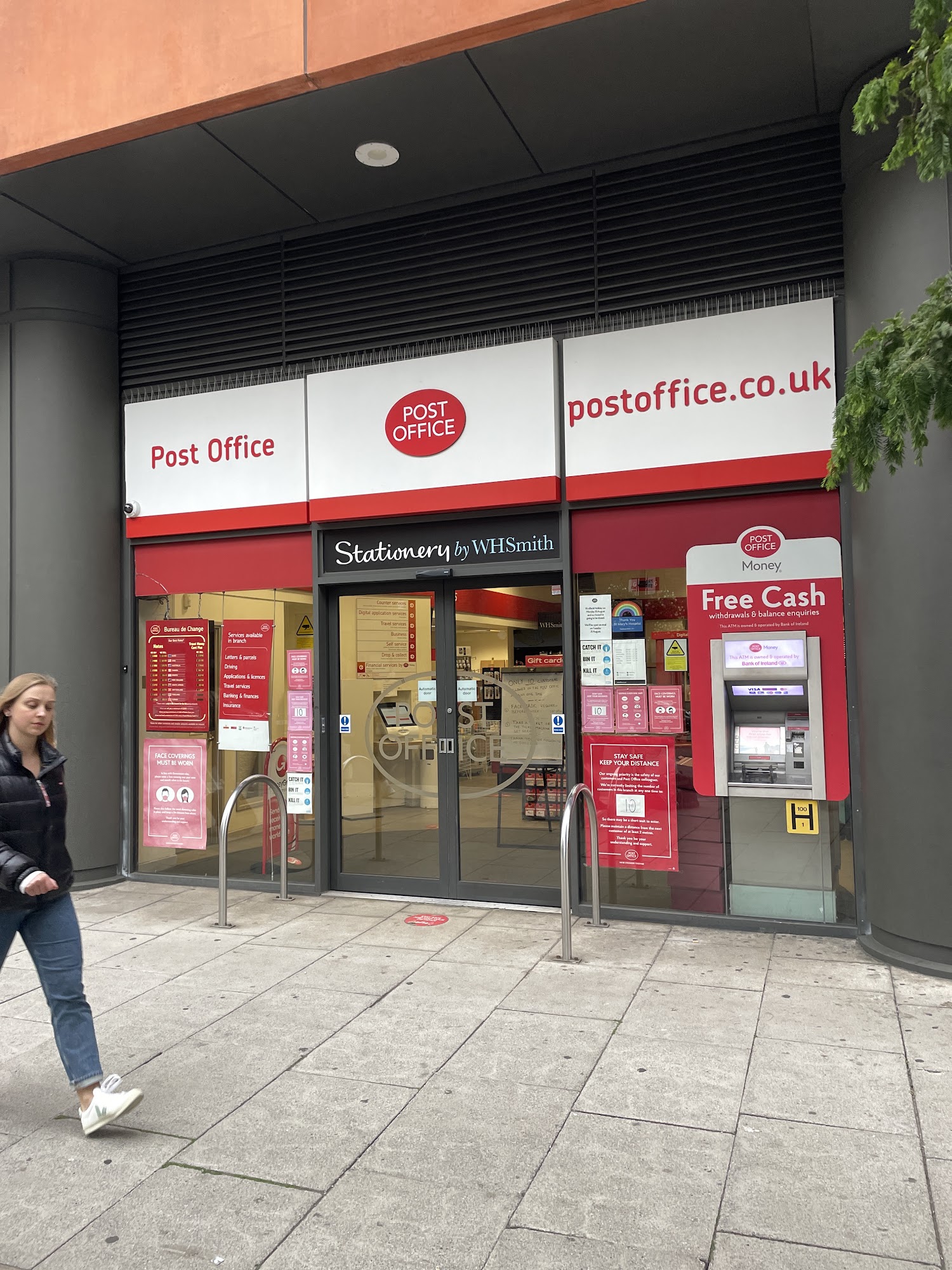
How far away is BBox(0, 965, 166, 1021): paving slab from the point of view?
177 inches

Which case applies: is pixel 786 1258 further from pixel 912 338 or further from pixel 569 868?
pixel 912 338

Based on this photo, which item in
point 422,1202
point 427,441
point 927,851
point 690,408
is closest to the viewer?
point 422,1202

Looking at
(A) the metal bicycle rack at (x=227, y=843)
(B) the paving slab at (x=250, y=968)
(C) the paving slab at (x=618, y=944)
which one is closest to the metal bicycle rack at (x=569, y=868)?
(C) the paving slab at (x=618, y=944)

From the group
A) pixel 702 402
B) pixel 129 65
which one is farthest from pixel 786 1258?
pixel 129 65

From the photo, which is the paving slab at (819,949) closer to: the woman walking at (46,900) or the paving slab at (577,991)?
the paving slab at (577,991)

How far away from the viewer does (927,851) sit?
4.84 m

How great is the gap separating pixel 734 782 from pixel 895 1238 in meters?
3.12

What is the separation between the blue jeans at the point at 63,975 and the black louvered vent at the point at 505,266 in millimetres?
4497

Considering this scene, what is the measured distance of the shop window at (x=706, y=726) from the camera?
5504mm

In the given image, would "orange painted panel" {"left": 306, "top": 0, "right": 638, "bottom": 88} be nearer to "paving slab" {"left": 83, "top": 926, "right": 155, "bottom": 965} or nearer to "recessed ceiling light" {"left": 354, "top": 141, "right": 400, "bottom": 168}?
"recessed ceiling light" {"left": 354, "top": 141, "right": 400, "bottom": 168}

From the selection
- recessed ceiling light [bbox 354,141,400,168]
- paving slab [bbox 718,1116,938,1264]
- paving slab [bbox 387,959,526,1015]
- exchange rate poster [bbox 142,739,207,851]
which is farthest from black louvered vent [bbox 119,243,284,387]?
paving slab [bbox 718,1116,938,1264]

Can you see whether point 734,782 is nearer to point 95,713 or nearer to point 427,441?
point 427,441

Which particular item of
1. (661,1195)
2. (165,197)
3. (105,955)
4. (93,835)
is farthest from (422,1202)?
(165,197)

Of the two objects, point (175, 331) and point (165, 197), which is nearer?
point (165, 197)
